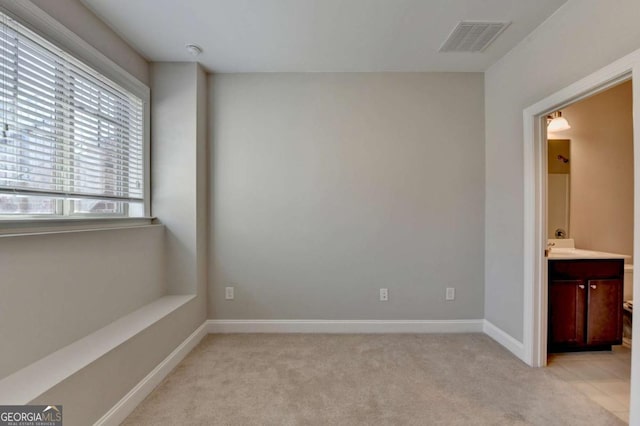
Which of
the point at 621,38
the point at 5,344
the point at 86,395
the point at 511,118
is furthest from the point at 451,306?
the point at 5,344

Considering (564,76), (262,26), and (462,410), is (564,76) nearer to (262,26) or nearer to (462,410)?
(262,26)

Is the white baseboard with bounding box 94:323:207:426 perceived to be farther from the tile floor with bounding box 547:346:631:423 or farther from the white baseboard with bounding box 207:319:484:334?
the tile floor with bounding box 547:346:631:423

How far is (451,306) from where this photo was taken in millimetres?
2994

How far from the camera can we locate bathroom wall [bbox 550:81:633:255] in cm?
306

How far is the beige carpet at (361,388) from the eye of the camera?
69.3 inches

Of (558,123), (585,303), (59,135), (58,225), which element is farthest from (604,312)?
(59,135)

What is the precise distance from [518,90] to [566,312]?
6.40 ft

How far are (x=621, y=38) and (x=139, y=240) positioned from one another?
345cm

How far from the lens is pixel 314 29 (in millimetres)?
2229

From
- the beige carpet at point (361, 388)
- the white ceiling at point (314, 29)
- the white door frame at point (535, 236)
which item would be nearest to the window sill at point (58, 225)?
the beige carpet at point (361, 388)

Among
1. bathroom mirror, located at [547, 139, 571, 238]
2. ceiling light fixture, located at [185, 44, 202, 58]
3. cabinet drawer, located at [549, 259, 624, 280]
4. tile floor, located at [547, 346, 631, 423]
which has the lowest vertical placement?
tile floor, located at [547, 346, 631, 423]

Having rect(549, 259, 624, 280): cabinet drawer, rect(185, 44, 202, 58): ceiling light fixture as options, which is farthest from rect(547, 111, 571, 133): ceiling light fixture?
Answer: rect(185, 44, 202, 58): ceiling light fixture

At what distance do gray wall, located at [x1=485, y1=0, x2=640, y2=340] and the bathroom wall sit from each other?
968mm

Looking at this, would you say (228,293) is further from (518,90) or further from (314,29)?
(518,90)
